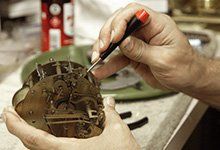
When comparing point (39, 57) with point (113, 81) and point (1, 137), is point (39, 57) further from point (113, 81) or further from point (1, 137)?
point (1, 137)

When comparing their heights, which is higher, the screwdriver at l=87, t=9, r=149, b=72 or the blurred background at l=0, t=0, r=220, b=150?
the screwdriver at l=87, t=9, r=149, b=72

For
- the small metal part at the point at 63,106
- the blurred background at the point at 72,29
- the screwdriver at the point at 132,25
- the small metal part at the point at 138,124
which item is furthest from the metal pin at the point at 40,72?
the blurred background at the point at 72,29

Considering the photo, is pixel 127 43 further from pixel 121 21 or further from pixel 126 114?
pixel 126 114

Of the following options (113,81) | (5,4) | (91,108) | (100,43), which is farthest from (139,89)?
(5,4)

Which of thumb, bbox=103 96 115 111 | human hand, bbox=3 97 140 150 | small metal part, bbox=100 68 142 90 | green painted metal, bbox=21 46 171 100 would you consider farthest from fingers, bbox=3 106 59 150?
small metal part, bbox=100 68 142 90

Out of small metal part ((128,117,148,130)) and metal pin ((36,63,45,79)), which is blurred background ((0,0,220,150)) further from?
metal pin ((36,63,45,79))

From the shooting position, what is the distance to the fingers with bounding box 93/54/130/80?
2.93ft

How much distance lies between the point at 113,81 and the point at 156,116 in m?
0.16

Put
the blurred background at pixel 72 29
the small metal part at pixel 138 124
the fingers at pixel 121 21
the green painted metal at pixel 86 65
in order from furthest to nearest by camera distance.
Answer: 1. the blurred background at pixel 72 29
2. the green painted metal at pixel 86 65
3. the small metal part at pixel 138 124
4. the fingers at pixel 121 21

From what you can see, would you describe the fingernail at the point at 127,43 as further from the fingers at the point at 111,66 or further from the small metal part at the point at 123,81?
the small metal part at the point at 123,81

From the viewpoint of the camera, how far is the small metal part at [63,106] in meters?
0.67

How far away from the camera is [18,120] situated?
0.65 m

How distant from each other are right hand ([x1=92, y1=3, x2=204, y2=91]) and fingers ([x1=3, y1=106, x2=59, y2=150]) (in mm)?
212

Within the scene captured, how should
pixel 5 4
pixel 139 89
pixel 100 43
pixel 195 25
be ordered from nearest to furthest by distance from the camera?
pixel 100 43, pixel 139 89, pixel 5 4, pixel 195 25
